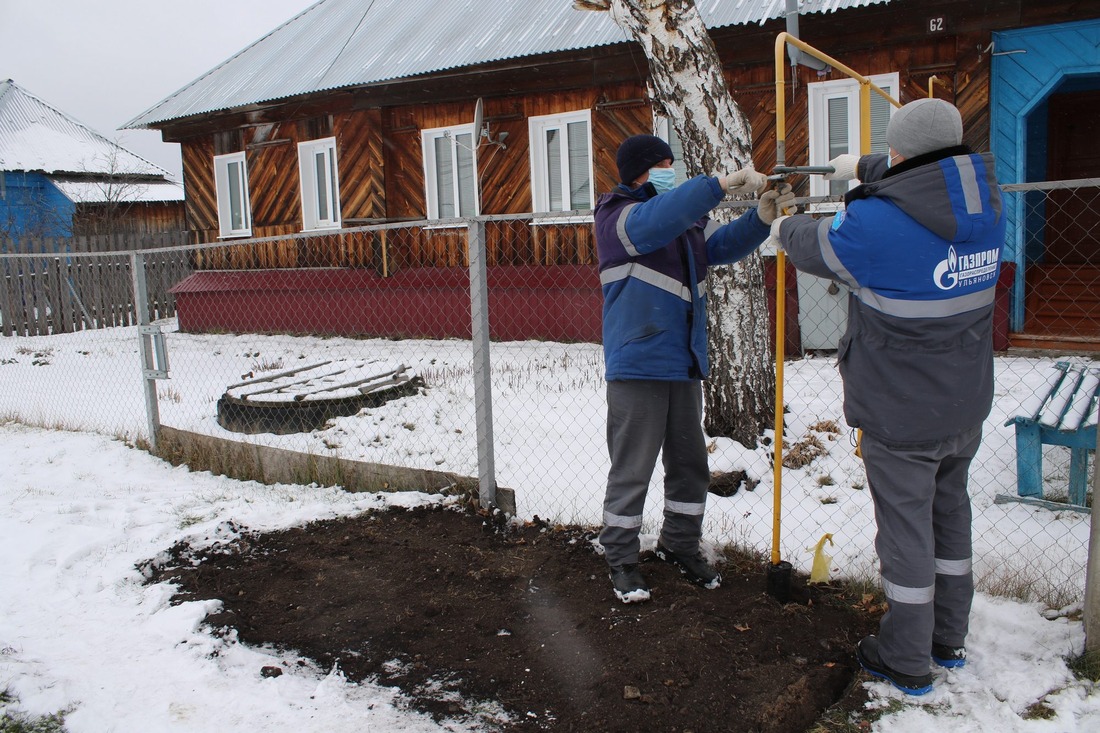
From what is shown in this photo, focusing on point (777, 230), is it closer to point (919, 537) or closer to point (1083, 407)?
point (919, 537)

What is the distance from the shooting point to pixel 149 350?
6.25 metres

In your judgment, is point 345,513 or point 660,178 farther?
point 345,513

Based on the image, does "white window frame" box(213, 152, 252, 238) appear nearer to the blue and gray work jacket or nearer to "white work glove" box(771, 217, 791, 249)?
"white work glove" box(771, 217, 791, 249)

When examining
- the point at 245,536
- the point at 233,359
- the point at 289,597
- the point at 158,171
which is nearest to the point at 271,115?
the point at 233,359

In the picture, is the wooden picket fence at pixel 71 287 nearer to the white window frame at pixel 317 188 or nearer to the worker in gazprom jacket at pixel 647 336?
the white window frame at pixel 317 188

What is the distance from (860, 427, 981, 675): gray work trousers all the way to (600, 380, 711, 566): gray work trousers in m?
0.85

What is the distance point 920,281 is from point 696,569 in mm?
1642

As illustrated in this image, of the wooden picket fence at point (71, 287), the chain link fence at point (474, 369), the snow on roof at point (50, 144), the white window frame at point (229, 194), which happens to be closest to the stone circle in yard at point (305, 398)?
the chain link fence at point (474, 369)

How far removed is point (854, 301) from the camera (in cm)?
277

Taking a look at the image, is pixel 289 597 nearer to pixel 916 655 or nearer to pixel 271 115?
pixel 916 655

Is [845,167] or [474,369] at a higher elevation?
[845,167]

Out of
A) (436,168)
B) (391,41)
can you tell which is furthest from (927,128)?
(391,41)

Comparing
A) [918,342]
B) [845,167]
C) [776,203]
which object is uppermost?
[845,167]

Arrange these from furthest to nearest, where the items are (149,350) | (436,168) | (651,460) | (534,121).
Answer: (436,168) → (534,121) → (149,350) → (651,460)
